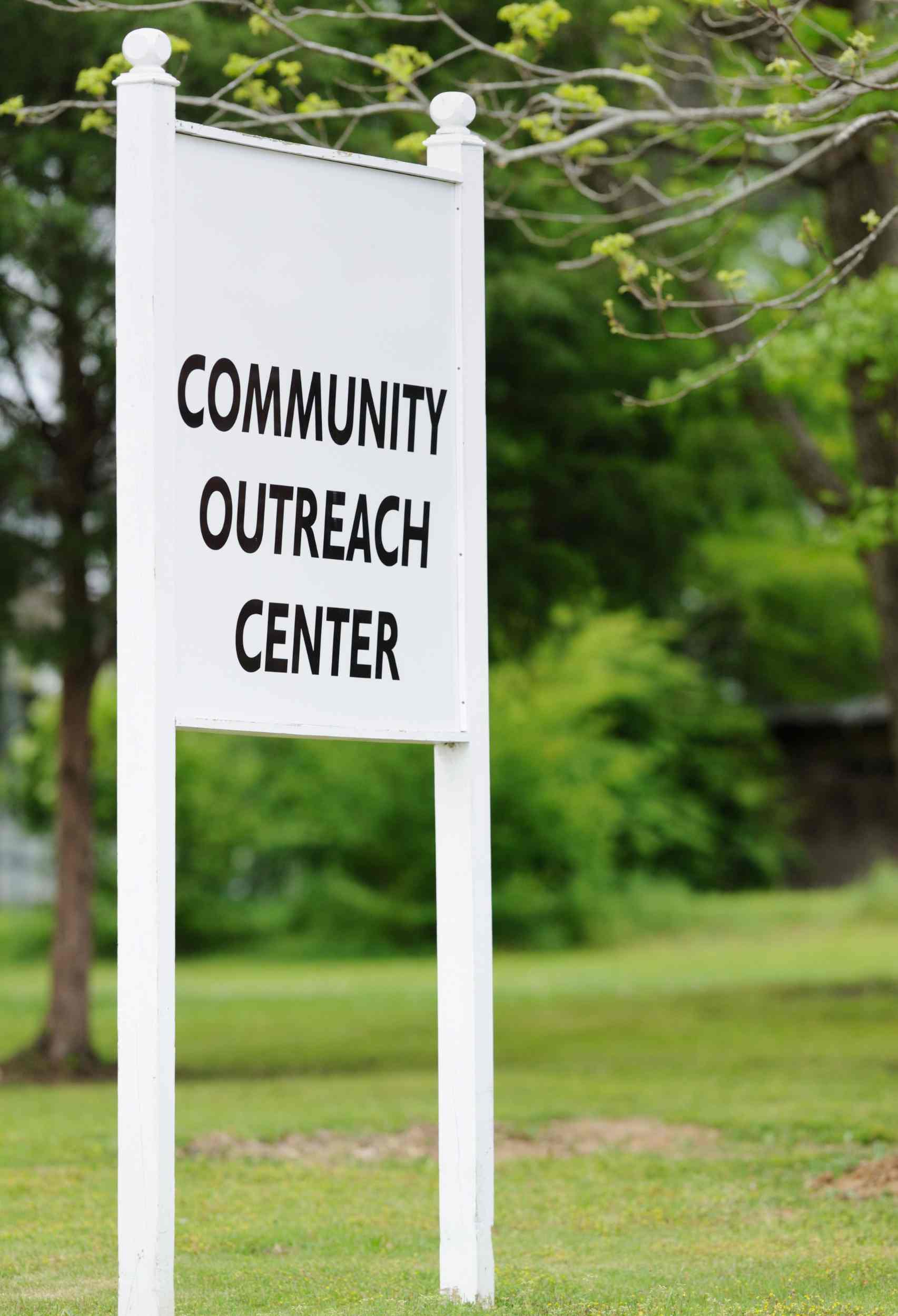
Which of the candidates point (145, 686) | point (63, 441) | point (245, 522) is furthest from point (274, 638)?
point (63, 441)

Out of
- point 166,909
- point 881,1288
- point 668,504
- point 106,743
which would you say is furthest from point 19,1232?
point 106,743

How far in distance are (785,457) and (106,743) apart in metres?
17.3

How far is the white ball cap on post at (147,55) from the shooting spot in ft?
19.5

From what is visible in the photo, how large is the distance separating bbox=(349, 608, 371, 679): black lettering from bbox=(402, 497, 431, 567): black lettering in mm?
246

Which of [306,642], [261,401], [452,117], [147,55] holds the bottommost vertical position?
[306,642]

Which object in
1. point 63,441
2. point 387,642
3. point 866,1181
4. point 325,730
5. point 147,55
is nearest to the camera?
point 147,55

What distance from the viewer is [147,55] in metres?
5.95

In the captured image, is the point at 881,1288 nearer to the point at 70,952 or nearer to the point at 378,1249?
the point at 378,1249

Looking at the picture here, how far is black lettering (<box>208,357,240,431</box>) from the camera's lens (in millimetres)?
6055

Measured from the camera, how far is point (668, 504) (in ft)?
52.8

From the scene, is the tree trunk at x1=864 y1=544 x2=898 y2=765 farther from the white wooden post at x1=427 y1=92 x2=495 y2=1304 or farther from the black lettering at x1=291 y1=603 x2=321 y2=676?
the black lettering at x1=291 y1=603 x2=321 y2=676

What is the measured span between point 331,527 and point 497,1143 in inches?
214

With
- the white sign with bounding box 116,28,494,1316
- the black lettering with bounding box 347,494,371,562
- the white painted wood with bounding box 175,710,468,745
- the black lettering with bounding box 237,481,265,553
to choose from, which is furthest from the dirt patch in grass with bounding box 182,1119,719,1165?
the black lettering with bounding box 237,481,265,553

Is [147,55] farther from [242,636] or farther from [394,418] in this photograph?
[242,636]
